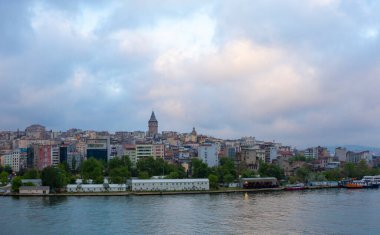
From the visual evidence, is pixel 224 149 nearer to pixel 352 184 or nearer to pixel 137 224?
pixel 352 184

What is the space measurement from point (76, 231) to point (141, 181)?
9.73 meters

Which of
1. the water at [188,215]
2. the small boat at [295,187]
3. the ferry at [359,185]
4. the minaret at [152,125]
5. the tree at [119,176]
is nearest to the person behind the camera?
the water at [188,215]

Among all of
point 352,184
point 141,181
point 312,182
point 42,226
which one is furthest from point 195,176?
point 42,226

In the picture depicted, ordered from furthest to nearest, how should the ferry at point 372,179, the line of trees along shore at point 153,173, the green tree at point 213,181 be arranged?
the ferry at point 372,179 < the green tree at point 213,181 < the line of trees along shore at point 153,173

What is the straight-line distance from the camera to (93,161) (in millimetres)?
24453

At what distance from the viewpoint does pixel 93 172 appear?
890 inches

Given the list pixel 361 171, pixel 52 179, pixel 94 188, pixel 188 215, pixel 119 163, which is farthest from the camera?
pixel 361 171

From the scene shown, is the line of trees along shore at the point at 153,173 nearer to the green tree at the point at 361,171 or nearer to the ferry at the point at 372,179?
the green tree at the point at 361,171

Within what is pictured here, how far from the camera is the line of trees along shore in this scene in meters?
20.3

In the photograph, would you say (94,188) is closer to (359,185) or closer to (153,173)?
(153,173)

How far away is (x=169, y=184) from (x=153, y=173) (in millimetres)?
4674

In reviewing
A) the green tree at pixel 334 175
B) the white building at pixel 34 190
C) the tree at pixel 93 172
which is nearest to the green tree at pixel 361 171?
the green tree at pixel 334 175

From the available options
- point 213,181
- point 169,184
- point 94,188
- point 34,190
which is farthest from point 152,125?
point 34,190

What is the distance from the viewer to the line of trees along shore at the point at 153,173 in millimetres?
20281
